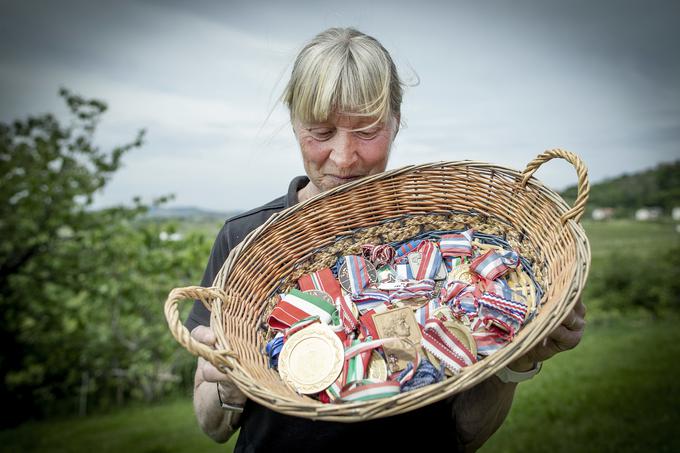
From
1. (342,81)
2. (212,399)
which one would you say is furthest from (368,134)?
(212,399)

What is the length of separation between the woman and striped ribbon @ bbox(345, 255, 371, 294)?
0.31 meters

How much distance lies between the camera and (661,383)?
15.7 feet

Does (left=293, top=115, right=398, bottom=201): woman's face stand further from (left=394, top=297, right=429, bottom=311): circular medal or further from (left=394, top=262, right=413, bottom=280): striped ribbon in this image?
(left=394, top=297, right=429, bottom=311): circular medal

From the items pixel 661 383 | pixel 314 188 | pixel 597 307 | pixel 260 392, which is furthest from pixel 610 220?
pixel 260 392

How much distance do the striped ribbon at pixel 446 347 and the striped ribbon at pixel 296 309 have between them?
1.31ft

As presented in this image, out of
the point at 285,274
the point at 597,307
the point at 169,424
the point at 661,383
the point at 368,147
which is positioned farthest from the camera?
the point at 597,307

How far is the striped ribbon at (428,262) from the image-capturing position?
2141 millimetres

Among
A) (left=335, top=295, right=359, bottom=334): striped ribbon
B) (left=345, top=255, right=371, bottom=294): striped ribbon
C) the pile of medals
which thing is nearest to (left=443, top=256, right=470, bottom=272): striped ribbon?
the pile of medals

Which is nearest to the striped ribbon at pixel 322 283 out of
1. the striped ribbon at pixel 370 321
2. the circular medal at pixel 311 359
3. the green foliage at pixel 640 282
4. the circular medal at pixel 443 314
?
the striped ribbon at pixel 370 321

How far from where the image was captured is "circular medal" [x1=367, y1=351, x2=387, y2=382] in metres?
1.76

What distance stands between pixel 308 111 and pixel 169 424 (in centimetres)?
453

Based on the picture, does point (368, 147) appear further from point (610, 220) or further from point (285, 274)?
point (610, 220)

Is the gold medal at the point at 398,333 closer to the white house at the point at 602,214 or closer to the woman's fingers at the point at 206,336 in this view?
the woman's fingers at the point at 206,336

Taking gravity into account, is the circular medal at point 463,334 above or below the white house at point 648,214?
below
